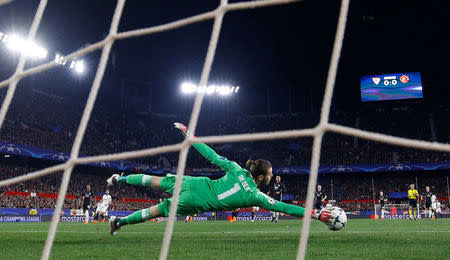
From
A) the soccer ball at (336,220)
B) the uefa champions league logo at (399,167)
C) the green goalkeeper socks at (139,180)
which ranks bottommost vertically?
the soccer ball at (336,220)

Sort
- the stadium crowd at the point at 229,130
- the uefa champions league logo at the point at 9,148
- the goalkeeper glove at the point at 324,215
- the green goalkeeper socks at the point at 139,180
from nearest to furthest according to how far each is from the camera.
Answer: the goalkeeper glove at the point at 324,215, the green goalkeeper socks at the point at 139,180, the uefa champions league logo at the point at 9,148, the stadium crowd at the point at 229,130

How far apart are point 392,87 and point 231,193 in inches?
980

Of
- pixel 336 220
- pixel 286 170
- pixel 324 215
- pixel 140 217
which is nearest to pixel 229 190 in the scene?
pixel 324 215

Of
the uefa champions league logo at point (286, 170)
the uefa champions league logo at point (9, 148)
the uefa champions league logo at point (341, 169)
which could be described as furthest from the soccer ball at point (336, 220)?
the uefa champions league logo at point (286, 170)

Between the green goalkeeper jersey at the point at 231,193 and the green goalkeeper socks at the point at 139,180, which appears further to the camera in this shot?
the green goalkeeper socks at the point at 139,180

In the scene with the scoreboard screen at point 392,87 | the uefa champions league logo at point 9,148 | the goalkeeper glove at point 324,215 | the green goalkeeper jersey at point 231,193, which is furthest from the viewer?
the scoreboard screen at point 392,87

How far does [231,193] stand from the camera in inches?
158

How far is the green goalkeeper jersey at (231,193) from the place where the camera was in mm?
3938

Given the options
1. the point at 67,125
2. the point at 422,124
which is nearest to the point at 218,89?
the point at 67,125

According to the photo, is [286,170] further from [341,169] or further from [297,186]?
[341,169]

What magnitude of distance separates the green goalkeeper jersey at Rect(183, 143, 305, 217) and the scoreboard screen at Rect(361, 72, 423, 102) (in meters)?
24.3

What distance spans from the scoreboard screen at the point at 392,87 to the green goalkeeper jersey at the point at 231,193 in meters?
24.3

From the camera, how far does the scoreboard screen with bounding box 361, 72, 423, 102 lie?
85.1ft

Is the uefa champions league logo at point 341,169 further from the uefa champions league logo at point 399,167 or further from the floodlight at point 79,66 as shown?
the floodlight at point 79,66
